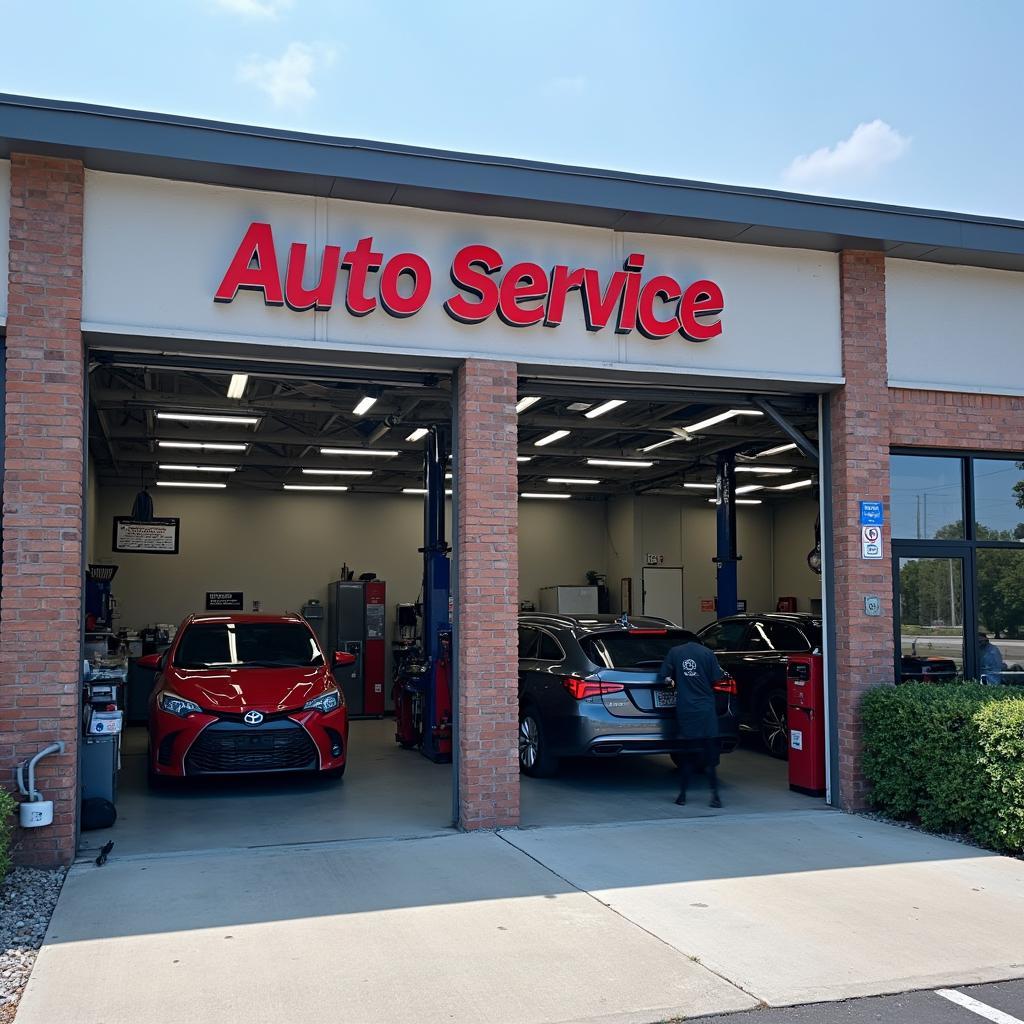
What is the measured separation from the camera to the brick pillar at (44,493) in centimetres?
727

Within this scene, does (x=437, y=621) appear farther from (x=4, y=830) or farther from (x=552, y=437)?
(x=4, y=830)

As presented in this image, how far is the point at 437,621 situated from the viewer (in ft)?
39.3

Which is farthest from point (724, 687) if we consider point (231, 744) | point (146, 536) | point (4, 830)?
point (146, 536)

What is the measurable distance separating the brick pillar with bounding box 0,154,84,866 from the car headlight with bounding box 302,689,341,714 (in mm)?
2740

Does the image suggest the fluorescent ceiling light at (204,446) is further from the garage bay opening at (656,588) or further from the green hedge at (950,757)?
the green hedge at (950,757)

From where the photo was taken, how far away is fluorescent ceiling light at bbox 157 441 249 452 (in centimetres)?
1561

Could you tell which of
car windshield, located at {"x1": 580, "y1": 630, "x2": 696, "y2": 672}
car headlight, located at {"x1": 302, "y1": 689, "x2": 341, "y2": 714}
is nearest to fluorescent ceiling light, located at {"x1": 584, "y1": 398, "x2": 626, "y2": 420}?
car windshield, located at {"x1": 580, "y1": 630, "x2": 696, "y2": 672}

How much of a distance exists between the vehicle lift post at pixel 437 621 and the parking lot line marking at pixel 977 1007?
23.4ft

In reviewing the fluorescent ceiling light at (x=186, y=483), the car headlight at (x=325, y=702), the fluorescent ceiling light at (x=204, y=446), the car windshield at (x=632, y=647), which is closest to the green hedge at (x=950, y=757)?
the car windshield at (x=632, y=647)

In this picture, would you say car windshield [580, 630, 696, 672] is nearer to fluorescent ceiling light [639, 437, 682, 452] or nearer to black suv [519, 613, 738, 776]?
black suv [519, 613, 738, 776]

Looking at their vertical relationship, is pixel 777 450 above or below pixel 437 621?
above

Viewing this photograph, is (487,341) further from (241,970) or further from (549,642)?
(241,970)

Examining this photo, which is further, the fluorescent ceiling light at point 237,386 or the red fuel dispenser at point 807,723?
the fluorescent ceiling light at point 237,386

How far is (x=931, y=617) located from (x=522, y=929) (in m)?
5.61
